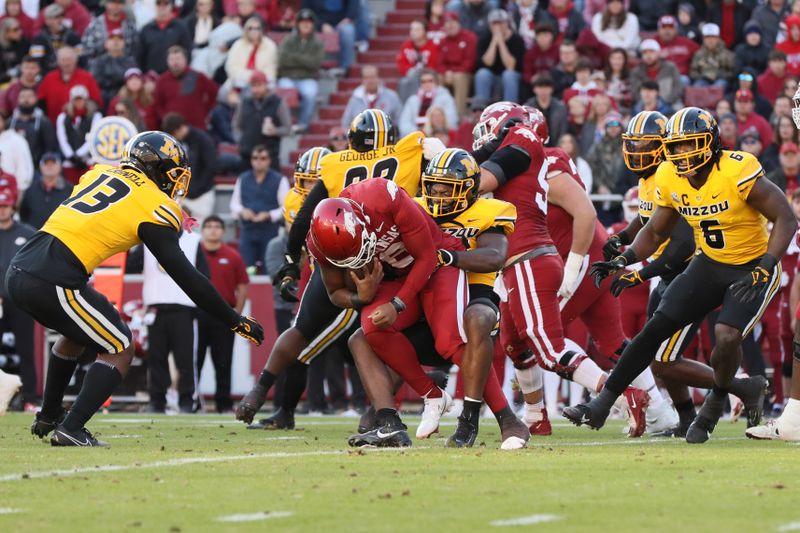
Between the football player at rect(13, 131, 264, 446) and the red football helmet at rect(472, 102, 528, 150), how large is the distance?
7.12ft

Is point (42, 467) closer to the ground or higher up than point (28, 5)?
closer to the ground

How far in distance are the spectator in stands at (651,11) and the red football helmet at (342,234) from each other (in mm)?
10440

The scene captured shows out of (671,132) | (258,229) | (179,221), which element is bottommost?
(258,229)

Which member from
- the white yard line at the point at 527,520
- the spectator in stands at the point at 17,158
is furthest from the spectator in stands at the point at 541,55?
the white yard line at the point at 527,520

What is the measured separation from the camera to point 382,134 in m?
9.36

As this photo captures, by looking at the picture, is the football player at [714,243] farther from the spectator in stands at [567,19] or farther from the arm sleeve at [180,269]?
the spectator in stands at [567,19]

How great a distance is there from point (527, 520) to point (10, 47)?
15.6 m

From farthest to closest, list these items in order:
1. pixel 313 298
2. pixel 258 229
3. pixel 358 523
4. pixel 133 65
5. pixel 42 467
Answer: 1. pixel 133 65
2. pixel 258 229
3. pixel 313 298
4. pixel 42 467
5. pixel 358 523

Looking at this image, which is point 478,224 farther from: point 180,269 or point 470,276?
point 180,269

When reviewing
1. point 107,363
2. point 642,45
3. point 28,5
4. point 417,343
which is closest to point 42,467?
point 107,363

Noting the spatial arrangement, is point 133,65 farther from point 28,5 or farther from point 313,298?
point 313,298

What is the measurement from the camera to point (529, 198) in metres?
9.28

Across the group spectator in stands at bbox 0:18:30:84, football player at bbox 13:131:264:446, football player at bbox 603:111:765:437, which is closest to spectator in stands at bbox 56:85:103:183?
spectator in stands at bbox 0:18:30:84

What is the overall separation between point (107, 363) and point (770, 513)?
3902 millimetres
